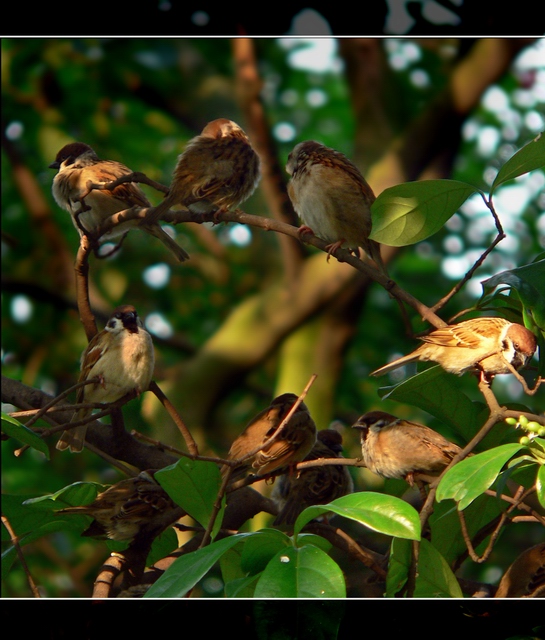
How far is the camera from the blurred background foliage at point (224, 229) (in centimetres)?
254

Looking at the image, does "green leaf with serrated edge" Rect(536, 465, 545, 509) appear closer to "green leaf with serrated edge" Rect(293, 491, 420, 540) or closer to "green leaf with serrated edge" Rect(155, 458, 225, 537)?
"green leaf with serrated edge" Rect(293, 491, 420, 540)

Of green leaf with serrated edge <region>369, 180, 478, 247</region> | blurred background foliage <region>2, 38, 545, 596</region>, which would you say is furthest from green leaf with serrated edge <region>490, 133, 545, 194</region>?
blurred background foliage <region>2, 38, 545, 596</region>

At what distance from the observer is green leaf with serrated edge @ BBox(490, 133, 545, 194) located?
3.19 ft

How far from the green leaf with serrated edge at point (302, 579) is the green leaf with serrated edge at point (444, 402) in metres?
0.36

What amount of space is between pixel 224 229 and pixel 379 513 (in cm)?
179

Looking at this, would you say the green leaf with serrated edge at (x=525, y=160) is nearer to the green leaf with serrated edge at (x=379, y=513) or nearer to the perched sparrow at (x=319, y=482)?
the green leaf with serrated edge at (x=379, y=513)

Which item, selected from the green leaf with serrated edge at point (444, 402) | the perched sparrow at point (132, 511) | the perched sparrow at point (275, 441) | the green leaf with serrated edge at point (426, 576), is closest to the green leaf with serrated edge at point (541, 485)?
the green leaf with serrated edge at point (426, 576)

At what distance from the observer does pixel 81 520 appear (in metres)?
1.18

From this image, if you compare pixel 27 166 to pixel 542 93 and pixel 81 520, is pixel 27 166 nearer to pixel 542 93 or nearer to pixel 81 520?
pixel 542 93

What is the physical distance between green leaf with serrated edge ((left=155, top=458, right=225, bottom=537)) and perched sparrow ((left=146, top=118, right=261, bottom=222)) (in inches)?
18.8

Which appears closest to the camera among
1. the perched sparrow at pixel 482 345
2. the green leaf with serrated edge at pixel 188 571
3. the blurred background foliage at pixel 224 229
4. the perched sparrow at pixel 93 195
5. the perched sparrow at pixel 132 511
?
the green leaf with serrated edge at pixel 188 571

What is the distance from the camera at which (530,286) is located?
3.35ft

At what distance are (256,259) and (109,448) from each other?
1843 millimetres
